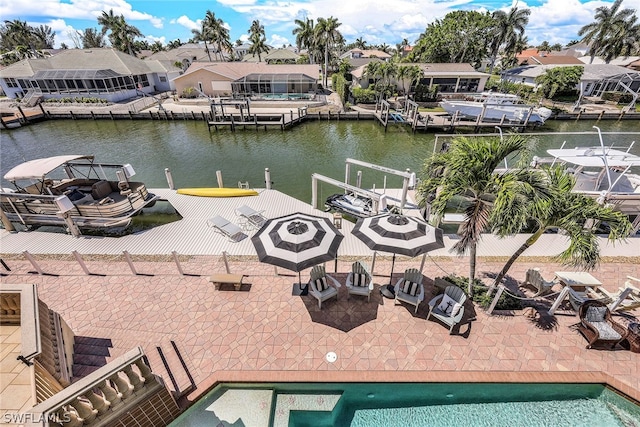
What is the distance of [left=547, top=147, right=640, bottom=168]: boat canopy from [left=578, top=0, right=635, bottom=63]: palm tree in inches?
2250

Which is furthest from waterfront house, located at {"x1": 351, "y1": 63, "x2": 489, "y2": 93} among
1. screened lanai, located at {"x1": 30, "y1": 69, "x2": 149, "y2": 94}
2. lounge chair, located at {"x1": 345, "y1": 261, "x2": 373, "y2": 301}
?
lounge chair, located at {"x1": 345, "y1": 261, "x2": 373, "y2": 301}

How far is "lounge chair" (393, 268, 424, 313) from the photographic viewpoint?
28.5 feet

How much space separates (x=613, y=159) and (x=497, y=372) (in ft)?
52.1

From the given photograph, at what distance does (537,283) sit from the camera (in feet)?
29.7

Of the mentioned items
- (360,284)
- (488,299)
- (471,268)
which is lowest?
(488,299)

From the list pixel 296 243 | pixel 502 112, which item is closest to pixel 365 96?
pixel 502 112

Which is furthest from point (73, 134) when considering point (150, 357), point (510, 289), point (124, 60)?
point (510, 289)

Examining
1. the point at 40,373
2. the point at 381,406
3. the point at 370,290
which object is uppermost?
the point at 40,373

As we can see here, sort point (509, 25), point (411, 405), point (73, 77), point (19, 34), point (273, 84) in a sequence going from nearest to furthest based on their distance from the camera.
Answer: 1. point (411, 405)
2. point (73, 77)
3. point (273, 84)
4. point (509, 25)
5. point (19, 34)

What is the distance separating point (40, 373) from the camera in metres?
5.14

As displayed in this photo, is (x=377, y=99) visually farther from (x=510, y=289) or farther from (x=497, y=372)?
(x=497, y=372)

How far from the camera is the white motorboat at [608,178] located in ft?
44.8

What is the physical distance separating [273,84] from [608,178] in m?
41.8

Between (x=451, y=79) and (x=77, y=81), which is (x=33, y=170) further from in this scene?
(x=451, y=79)
